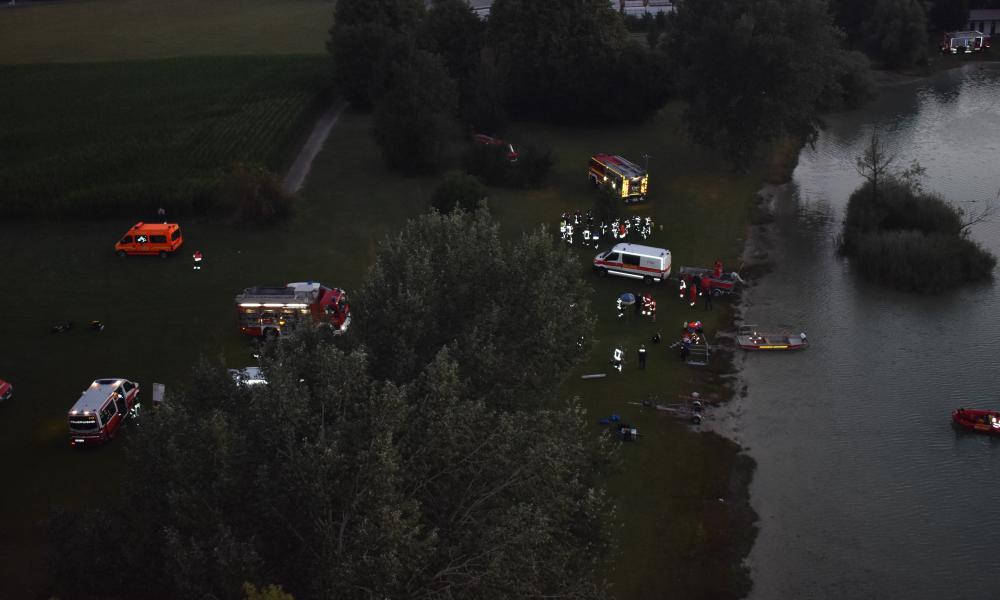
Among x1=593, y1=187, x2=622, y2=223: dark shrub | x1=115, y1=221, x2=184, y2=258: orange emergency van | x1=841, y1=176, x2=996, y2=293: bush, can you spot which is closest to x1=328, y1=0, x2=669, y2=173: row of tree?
x1=593, y1=187, x2=622, y2=223: dark shrub

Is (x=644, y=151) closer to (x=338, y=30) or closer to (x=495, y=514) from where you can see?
(x=338, y=30)

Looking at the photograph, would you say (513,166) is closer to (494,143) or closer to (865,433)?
(494,143)

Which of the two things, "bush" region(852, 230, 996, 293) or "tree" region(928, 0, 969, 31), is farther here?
"tree" region(928, 0, 969, 31)

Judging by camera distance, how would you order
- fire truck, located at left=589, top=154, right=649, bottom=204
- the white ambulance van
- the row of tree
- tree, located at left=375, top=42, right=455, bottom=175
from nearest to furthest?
the white ambulance van < fire truck, located at left=589, top=154, right=649, bottom=204 < tree, located at left=375, top=42, right=455, bottom=175 < the row of tree

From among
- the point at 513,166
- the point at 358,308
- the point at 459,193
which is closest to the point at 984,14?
the point at 513,166

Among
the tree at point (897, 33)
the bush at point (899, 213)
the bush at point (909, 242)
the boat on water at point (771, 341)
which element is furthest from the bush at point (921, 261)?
the tree at point (897, 33)

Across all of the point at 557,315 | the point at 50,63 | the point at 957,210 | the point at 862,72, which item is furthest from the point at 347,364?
the point at 50,63

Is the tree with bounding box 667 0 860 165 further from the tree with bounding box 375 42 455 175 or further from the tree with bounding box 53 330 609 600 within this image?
the tree with bounding box 53 330 609 600

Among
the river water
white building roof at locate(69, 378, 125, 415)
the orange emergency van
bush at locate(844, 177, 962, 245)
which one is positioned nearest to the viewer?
the river water

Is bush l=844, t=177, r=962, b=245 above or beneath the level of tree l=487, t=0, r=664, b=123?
beneath
